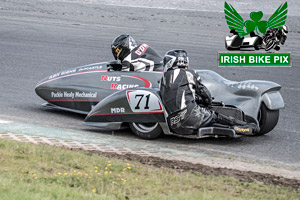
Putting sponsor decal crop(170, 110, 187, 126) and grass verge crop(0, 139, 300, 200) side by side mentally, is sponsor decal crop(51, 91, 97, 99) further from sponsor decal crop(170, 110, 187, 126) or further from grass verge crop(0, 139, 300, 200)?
grass verge crop(0, 139, 300, 200)

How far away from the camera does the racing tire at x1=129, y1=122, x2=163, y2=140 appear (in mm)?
7801

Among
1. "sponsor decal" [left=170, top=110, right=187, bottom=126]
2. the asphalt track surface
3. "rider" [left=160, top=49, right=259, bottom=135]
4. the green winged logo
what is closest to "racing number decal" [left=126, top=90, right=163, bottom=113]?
"rider" [left=160, top=49, right=259, bottom=135]

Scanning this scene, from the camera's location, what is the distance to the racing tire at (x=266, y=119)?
8102 mm

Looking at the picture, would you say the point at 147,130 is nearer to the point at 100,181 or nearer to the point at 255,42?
the point at 100,181

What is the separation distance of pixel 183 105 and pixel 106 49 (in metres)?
8.72

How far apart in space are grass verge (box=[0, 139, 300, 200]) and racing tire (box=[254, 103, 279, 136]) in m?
2.67

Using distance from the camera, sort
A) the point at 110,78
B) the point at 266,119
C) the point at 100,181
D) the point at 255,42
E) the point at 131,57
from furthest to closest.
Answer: the point at 255,42 → the point at 131,57 → the point at 110,78 → the point at 266,119 → the point at 100,181

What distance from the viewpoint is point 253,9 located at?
25.8m

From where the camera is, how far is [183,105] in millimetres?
7602

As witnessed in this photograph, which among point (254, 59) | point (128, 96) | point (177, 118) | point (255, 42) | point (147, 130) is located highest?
point (255, 42)

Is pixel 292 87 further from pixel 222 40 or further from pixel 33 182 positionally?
pixel 33 182

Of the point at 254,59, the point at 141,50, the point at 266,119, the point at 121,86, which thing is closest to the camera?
the point at 266,119

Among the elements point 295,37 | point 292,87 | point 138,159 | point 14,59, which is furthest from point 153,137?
point 295,37

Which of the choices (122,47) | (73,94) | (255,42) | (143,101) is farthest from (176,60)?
(255,42)
